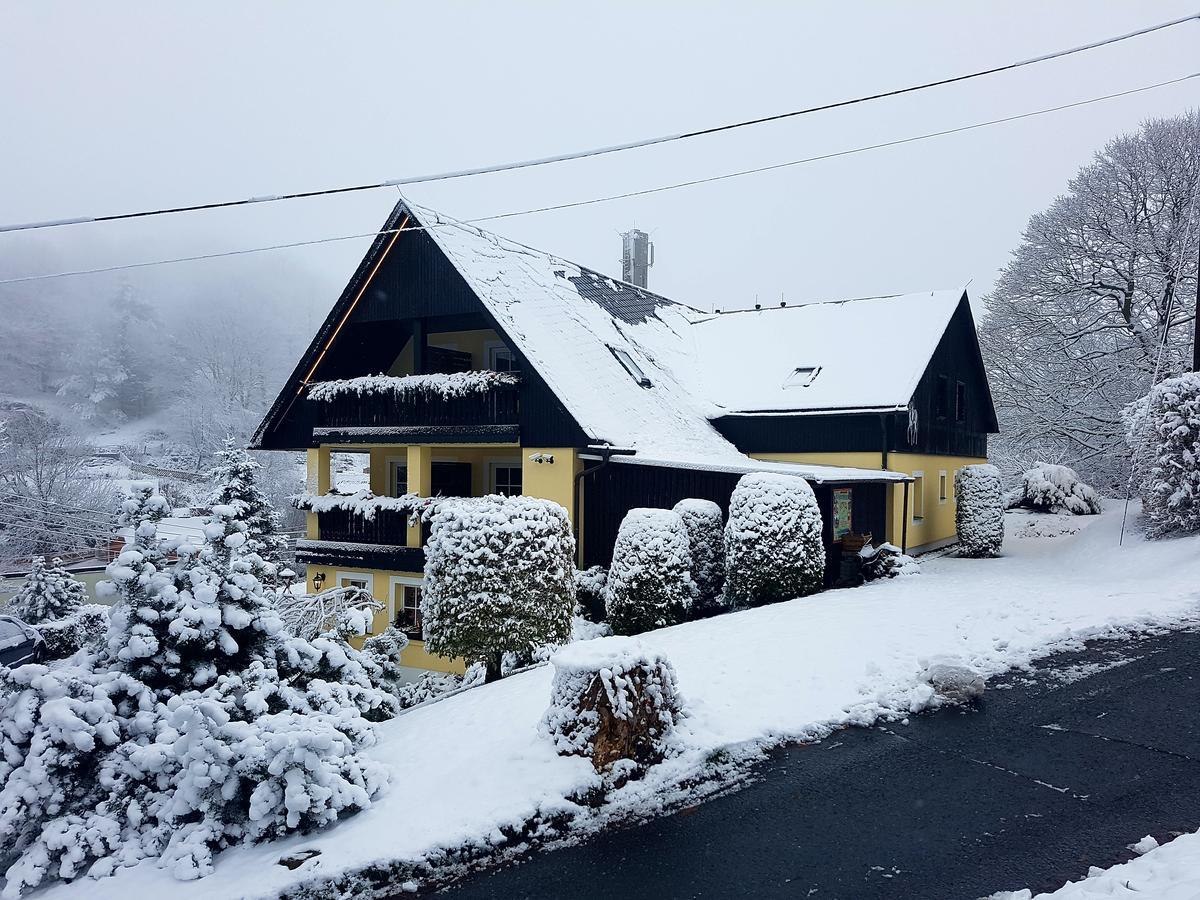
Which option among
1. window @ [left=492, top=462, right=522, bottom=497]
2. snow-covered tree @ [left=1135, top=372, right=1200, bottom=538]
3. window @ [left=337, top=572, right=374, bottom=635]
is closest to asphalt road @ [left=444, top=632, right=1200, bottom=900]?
snow-covered tree @ [left=1135, top=372, right=1200, bottom=538]

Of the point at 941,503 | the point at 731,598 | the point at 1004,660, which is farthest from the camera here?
the point at 941,503

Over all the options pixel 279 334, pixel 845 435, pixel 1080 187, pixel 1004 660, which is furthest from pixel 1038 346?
pixel 279 334

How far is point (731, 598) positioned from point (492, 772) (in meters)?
7.38

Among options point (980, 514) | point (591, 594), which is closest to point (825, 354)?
point (980, 514)

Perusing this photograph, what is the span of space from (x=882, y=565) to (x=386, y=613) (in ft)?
35.7

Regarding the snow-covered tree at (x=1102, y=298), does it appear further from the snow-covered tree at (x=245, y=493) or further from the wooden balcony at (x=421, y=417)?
the snow-covered tree at (x=245, y=493)

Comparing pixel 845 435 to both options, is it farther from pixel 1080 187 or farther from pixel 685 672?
pixel 1080 187

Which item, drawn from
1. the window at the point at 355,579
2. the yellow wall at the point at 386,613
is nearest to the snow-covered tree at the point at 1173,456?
the yellow wall at the point at 386,613

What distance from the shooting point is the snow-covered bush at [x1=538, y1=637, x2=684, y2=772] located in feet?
19.7

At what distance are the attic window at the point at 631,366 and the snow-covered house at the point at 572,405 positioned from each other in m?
0.06

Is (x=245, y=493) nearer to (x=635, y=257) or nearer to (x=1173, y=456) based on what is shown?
(x=635, y=257)

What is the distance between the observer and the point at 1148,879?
152 inches

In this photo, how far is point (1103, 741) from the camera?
630 cm

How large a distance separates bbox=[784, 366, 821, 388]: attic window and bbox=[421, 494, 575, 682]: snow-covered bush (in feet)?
36.7
